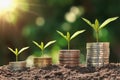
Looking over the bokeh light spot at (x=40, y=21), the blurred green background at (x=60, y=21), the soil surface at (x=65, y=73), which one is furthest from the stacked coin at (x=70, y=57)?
the bokeh light spot at (x=40, y=21)

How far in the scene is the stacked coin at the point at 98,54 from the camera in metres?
4.27

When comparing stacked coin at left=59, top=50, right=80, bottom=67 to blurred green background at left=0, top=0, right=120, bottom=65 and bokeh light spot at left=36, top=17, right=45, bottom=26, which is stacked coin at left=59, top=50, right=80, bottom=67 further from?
bokeh light spot at left=36, top=17, right=45, bottom=26

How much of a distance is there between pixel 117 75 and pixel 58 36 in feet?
11.1

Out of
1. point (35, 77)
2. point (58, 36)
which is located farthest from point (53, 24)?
point (35, 77)

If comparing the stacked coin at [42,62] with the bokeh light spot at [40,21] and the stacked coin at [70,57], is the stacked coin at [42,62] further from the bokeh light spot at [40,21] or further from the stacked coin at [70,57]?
the bokeh light spot at [40,21]

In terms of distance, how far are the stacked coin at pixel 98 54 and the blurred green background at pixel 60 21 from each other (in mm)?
2431

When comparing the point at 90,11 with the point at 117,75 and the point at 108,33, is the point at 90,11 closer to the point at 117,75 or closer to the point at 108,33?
the point at 108,33

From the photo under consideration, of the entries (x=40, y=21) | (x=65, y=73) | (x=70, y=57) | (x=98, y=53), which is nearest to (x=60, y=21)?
(x=40, y=21)

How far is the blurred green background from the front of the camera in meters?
6.91

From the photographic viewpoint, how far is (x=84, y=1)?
711 cm

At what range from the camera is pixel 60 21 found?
23.1ft

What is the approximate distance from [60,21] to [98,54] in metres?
2.79

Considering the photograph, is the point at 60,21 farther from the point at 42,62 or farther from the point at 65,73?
the point at 65,73

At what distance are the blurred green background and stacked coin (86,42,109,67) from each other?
95.7 inches
